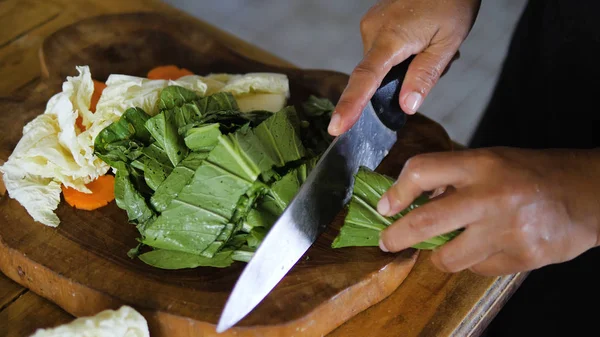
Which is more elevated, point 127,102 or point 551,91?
point 127,102

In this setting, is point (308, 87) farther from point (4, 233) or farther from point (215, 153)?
point (4, 233)

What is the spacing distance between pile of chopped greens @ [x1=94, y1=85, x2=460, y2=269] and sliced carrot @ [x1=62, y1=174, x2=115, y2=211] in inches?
3.1

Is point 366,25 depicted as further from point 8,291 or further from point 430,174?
point 8,291

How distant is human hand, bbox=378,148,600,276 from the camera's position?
1540mm

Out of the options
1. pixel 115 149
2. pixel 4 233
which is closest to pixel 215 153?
pixel 115 149

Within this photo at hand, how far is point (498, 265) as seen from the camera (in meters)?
1.64

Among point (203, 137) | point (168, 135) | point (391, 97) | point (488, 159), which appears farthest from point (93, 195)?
point (488, 159)

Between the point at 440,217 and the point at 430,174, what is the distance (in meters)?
0.11

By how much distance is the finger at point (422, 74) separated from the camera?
1.98m

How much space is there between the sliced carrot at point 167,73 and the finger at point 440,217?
1161 mm

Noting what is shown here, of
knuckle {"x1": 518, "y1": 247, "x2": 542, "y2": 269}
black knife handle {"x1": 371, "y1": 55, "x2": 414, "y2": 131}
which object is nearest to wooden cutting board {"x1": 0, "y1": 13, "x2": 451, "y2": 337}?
black knife handle {"x1": 371, "y1": 55, "x2": 414, "y2": 131}

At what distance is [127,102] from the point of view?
6.74 ft

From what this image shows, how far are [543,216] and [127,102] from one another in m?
1.29

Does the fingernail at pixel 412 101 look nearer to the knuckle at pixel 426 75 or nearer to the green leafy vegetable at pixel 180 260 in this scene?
the knuckle at pixel 426 75
